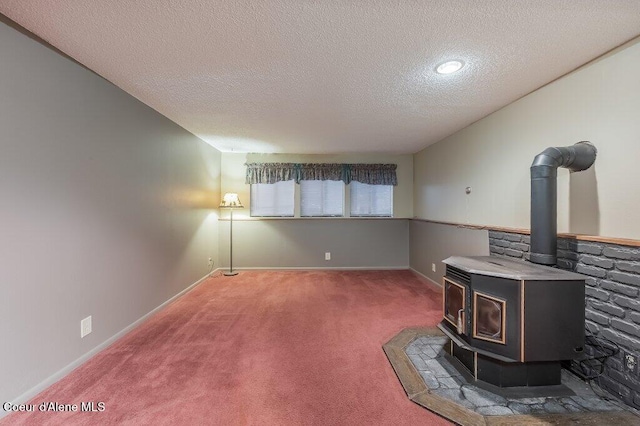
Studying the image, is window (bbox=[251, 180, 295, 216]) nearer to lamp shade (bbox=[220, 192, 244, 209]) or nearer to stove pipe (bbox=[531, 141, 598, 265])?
lamp shade (bbox=[220, 192, 244, 209])

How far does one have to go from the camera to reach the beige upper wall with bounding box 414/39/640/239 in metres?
1.67

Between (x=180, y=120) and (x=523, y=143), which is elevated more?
(x=180, y=120)

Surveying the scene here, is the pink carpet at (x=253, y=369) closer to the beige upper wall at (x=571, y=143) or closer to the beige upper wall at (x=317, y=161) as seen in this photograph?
the beige upper wall at (x=571, y=143)

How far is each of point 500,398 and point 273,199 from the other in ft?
14.0

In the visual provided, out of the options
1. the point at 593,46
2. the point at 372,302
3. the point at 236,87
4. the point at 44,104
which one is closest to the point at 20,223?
the point at 44,104

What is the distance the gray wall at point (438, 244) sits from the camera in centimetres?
310

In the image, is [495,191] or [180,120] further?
[180,120]

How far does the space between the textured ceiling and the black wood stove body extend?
1.46m

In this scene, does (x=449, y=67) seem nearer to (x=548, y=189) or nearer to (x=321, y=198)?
(x=548, y=189)

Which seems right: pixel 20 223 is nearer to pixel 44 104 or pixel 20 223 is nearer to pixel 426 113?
pixel 44 104

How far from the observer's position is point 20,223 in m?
1.60

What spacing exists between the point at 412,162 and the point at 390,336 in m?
3.68

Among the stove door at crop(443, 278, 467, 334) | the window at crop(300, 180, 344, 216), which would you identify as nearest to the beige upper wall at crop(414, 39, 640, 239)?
the stove door at crop(443, 278, 467, 334)

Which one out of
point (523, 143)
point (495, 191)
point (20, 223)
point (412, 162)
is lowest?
point (20, 223)
